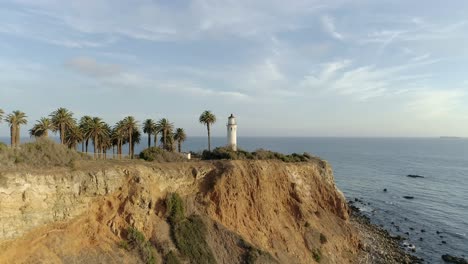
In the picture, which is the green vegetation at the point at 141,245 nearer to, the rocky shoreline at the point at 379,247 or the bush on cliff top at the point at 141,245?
the bush on cliff top at the point at 141,245

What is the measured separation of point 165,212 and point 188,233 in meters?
2.84

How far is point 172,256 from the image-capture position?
89.1ft

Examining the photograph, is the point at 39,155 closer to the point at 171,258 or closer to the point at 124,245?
the point at 124,245

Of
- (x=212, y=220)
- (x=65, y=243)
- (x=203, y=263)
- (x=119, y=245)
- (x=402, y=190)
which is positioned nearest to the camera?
(x=65, y=243)

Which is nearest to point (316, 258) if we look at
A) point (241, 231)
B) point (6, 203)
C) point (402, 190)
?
point (241, 231)

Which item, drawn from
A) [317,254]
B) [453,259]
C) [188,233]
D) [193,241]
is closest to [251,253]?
[193,241]

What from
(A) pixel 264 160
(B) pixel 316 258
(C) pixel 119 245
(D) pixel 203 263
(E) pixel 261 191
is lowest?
(B) pixel 316 258

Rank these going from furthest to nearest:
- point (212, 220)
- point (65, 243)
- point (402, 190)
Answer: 1. point (402, 190)
2. point (212, 220)
3. point (65, 243)

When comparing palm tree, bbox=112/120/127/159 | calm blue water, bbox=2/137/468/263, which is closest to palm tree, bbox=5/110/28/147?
palm tree, bbox=112/120/127/159

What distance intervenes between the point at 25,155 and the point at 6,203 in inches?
250

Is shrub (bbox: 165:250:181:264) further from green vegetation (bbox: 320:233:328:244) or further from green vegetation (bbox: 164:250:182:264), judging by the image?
green vegetation (bbox: 320:233:328:244)

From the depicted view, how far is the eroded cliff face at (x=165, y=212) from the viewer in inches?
878

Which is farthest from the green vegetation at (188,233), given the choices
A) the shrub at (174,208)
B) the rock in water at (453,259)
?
the rock in water at (453,259)

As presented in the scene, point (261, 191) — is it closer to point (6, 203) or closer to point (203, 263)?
point (203, 263)
